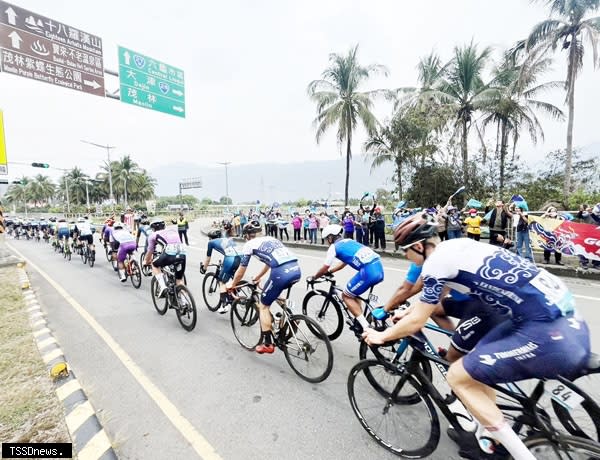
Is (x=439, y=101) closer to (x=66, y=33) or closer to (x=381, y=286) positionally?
(x=381, y=286)

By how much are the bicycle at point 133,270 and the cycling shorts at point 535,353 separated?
7509 mm

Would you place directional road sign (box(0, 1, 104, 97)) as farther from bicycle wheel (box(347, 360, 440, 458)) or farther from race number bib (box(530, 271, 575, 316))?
race number bib (box(530, 271, 575, 316))

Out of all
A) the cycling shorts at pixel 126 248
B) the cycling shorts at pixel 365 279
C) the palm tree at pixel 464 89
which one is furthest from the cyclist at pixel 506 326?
the palm tree at pixel 464 89

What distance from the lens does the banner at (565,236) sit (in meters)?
7.40

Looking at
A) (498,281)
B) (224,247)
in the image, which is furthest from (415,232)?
(224,247)

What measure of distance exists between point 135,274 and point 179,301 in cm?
337

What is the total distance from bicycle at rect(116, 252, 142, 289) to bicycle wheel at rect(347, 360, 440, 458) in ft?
21.3

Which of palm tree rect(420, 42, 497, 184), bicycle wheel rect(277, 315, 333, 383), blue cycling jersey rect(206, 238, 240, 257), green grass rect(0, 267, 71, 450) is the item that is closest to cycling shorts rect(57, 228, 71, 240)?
green grass rect(0, 267, 71, 450)

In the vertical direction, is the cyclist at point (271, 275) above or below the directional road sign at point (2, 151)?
below

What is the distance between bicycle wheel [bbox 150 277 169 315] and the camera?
18.4 feet

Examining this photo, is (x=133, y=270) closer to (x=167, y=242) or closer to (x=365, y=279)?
(x=167, y=242)

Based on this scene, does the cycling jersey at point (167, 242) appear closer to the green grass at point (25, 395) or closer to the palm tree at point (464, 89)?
the green grass at point (25, 395)

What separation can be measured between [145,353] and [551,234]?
9.64m

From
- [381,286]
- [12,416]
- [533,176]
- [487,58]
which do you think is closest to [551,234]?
[381,286]
